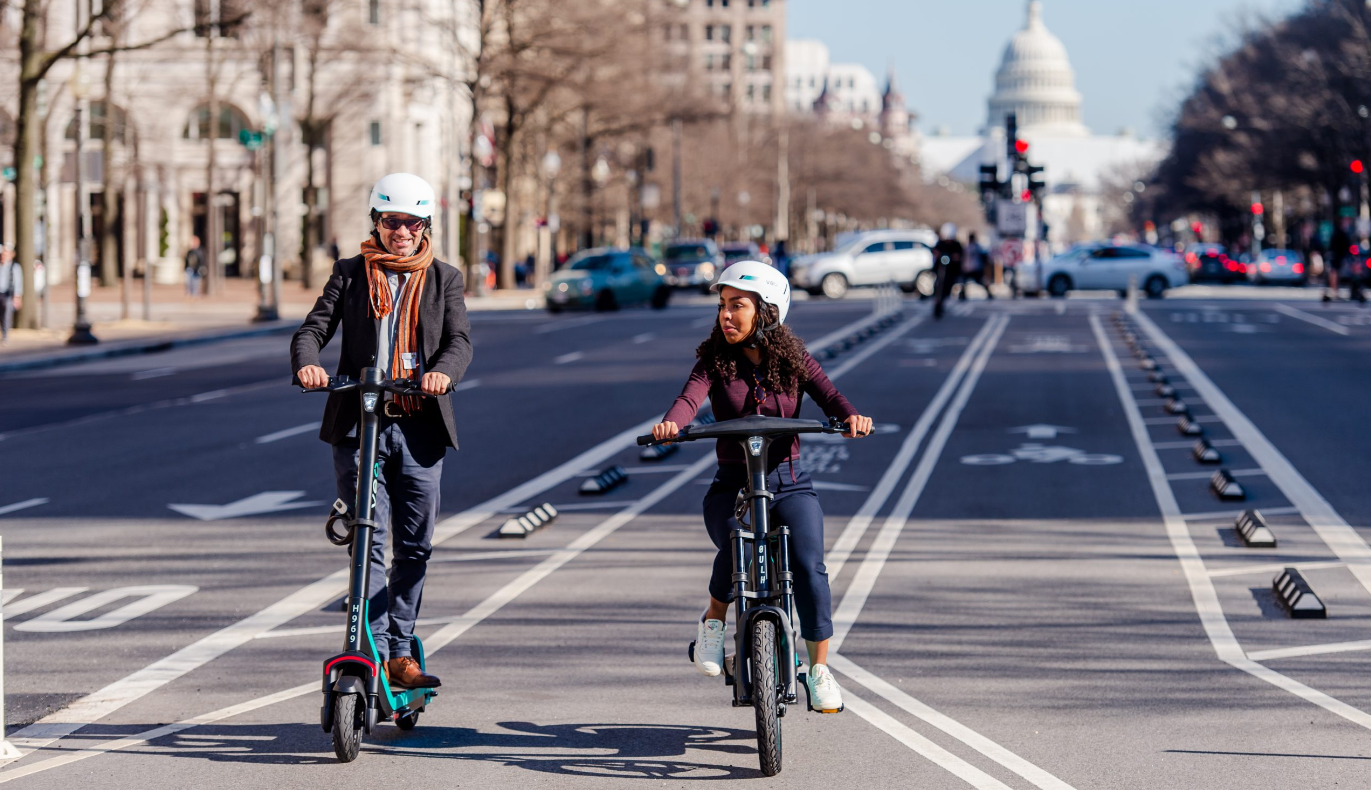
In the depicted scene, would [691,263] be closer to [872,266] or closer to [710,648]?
[872,266]

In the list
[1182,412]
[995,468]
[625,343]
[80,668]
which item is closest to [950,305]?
[625,343]

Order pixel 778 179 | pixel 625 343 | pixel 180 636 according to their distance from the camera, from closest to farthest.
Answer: pixel 180 636
pixel 625 343
pixel 778 179

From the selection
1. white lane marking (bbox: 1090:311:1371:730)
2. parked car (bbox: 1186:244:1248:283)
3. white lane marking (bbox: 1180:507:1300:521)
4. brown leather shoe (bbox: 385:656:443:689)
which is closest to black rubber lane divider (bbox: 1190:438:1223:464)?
white lane marking (bbox: 1090:311:1371:730)

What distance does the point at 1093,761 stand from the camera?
5.92m

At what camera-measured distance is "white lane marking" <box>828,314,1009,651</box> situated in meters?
8.57

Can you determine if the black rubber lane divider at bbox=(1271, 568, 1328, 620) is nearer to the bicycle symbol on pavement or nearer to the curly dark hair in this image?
the curly dark hair

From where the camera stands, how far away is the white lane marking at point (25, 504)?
12.4 m

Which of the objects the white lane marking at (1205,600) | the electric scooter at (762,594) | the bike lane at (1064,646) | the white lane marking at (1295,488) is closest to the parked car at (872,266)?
the white lane marking at (1295,488)

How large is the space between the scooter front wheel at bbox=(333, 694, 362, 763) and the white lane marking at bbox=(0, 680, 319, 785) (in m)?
0.84

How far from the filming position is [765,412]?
6027mm

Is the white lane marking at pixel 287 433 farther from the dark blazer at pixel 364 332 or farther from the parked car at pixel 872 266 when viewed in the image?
the parked car at pixel 872 266

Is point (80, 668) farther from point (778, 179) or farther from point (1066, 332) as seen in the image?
point (778, 179)

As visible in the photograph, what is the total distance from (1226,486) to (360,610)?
8209 millimetres

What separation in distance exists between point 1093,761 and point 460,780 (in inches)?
77.3
